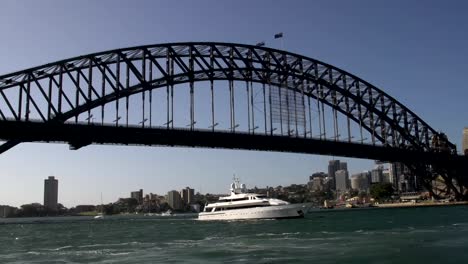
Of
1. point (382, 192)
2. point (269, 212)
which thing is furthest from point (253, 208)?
point (382, 192)

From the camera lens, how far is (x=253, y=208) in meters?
67.0

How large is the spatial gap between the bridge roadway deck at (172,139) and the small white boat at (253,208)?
7365 millimetres

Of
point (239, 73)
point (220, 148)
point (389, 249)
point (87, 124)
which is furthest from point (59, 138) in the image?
point (389, 249)

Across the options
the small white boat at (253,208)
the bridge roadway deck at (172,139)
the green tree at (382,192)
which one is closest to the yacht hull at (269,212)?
the small white boat at (253,208)

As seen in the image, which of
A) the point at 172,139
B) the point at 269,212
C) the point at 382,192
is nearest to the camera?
the point at 269,212

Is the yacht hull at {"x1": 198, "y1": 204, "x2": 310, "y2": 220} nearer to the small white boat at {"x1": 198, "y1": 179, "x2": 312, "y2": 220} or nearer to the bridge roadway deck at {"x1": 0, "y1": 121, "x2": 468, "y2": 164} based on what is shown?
the small white boat at {"x1": 198, "y1": 179, "x2": 312, "y2": 220}

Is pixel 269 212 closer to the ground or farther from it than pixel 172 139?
closer to the ground

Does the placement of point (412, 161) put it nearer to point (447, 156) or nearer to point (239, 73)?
point (447, 156)

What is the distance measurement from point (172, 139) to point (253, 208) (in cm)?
1330

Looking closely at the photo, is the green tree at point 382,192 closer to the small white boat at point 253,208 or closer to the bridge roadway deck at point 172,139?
the bridge roadway deck at point 172,139

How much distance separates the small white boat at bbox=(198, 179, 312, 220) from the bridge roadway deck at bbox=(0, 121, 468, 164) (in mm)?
7365

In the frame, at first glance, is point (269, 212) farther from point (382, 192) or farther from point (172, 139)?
point (382, 192)

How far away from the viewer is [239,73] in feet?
263

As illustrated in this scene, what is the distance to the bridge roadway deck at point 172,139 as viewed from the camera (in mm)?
60438
